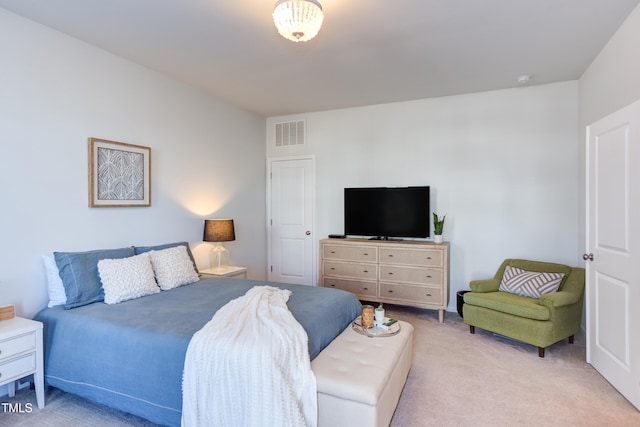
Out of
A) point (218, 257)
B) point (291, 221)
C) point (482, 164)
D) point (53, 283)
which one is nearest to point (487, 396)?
point (482, 164)

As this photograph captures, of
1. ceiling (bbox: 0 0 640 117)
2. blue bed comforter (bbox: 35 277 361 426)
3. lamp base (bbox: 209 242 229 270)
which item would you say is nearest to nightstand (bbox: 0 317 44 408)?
blue bed comforter (bbox: 35 277 361 426)

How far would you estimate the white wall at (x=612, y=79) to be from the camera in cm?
247

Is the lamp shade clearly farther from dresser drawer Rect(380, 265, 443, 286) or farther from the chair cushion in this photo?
the chair cushion

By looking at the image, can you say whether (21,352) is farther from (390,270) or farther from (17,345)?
(390,270)

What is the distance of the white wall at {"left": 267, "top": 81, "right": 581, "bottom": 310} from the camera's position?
12.7 feet

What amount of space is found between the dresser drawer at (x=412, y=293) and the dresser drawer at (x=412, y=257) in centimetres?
28

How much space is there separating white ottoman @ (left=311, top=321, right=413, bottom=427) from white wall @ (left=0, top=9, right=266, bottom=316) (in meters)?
2.27

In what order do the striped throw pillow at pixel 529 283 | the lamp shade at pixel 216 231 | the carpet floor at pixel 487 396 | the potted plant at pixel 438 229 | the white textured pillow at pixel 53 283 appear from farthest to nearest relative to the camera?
the potted plant at pixel 438 229, the lamp shade at pixel 216 231, the striped throw pillow at pixel 529 283, the white textured pillow at pixel 53 283, the carpet floor at pixel 487 396

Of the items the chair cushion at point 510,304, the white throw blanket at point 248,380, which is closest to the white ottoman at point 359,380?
the white throw blanket at point 248,380

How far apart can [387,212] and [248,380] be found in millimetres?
3097

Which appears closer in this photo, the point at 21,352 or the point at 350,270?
the point at 21,352

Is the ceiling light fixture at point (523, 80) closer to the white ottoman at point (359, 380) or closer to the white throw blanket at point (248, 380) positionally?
the white ottoman at point (359, 380)

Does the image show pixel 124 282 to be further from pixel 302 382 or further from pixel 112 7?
pixel 112 7

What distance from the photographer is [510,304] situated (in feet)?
10.5
